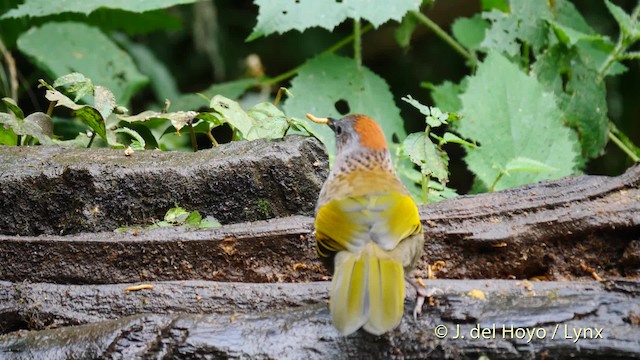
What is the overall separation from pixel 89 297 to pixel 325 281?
848mm

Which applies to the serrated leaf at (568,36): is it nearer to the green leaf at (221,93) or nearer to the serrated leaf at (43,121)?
the green leaf at (221,93)

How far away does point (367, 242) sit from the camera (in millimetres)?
2598

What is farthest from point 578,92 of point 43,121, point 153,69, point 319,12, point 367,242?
point 153,69

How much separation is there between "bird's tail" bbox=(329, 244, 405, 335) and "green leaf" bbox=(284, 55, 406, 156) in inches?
80.8

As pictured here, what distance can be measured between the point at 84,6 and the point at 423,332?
9.87ft

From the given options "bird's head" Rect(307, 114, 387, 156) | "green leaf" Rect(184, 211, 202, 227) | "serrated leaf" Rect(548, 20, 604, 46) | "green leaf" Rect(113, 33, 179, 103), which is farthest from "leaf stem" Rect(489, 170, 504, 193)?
"green leaf" Rect(113, 33, 179, 103)

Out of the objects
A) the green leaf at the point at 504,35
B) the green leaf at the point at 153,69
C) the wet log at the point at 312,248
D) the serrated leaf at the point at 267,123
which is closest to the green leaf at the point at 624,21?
the green leaf at the point at 504,35

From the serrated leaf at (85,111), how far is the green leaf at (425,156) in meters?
1.34

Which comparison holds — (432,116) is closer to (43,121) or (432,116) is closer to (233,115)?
(233,115)

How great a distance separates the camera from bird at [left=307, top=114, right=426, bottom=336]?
239 cm

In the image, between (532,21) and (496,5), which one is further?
(496,5)

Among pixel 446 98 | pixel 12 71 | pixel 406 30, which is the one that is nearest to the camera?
pixel 446 98

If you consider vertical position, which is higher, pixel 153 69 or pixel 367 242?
pixel 367 242

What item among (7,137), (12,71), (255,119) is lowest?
(12,71)
